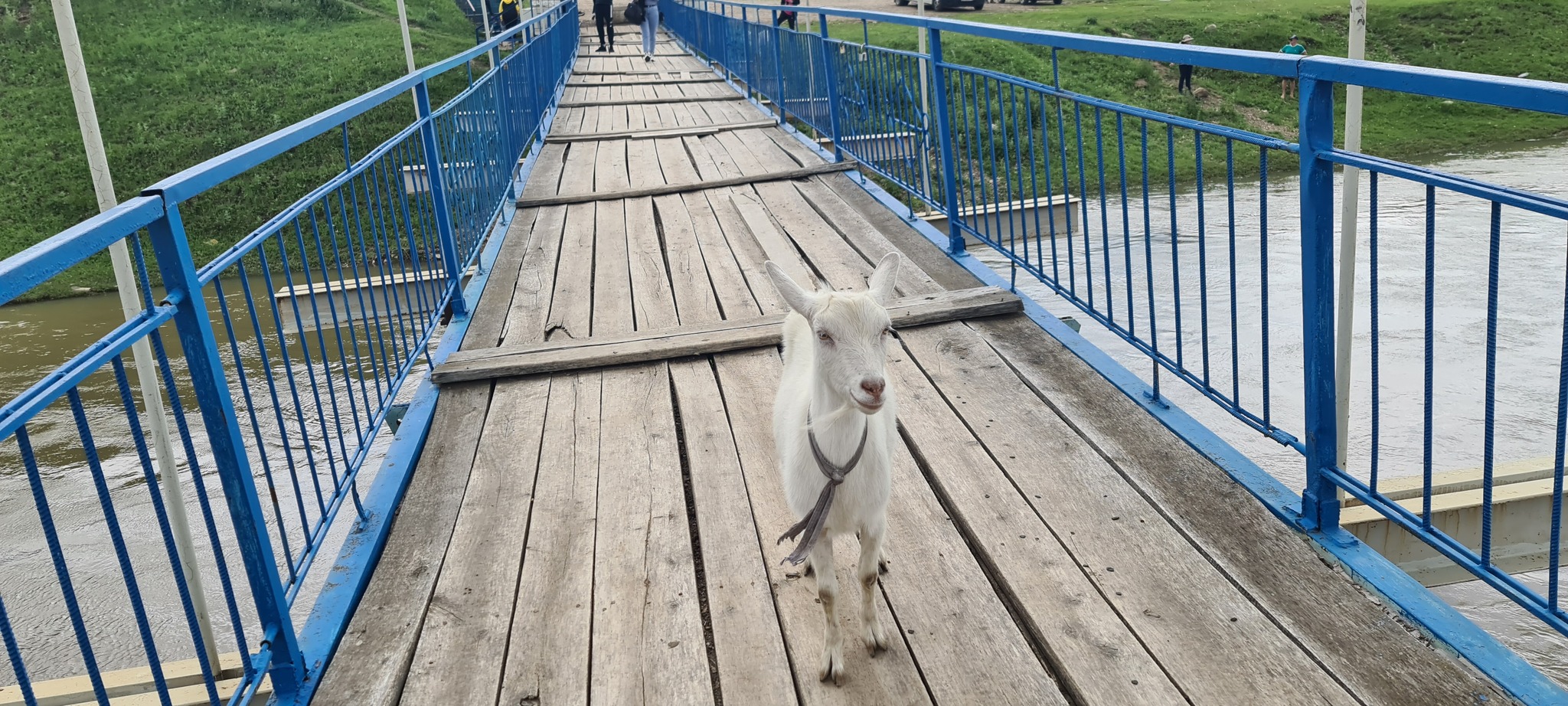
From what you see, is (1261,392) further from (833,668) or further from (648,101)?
(648,101)

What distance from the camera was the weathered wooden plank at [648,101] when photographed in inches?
582

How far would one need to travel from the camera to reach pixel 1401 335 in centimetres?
1105

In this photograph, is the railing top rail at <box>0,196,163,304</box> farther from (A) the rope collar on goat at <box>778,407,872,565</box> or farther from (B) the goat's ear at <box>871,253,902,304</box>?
(B) the goat's ear at <box>871,253,902,304</box>

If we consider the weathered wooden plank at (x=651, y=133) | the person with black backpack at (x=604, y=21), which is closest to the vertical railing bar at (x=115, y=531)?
the weathered wooden plank at (x=651, y=133)

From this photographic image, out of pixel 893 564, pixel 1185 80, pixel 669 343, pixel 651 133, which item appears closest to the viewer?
pixel 893 564

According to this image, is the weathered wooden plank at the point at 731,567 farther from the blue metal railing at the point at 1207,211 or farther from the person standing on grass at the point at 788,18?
the person standing on grass at the point at 788,18

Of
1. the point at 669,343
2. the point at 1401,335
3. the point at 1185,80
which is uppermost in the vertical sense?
the point at 669,343

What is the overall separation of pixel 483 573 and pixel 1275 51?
93.5 ft

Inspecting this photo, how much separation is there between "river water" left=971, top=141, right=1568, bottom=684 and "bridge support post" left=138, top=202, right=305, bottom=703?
126 inches

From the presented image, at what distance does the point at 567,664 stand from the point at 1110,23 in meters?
32.1

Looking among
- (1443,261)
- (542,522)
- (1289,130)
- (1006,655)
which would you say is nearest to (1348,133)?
(1006,655)

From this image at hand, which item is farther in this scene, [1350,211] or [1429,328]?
[1350,211]

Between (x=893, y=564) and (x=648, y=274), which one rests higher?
(x=648, y=274)

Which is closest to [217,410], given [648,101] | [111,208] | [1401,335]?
[111,208]
